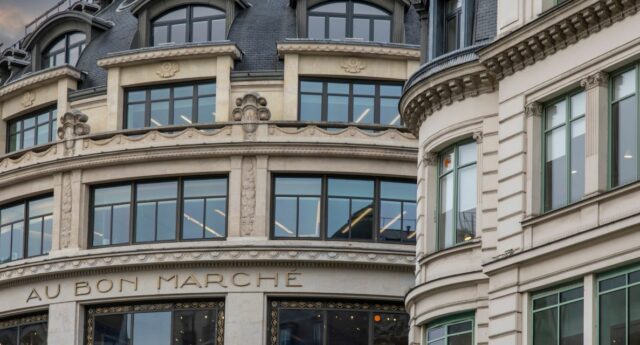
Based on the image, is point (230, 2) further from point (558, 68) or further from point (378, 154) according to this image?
point (558, 68)

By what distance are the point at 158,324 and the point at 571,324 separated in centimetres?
3068

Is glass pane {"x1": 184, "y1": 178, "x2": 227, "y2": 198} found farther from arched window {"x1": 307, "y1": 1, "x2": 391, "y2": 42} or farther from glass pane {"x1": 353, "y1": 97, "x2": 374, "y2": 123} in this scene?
arched window {"x1": 307, "y1": 1, "x2": 391, "y2": 42}

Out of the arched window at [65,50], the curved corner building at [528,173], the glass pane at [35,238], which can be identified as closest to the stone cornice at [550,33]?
the curved corner building at [528,173]

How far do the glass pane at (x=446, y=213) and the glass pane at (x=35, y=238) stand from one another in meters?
28.9

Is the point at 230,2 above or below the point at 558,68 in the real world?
above

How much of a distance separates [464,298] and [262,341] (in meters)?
23.8

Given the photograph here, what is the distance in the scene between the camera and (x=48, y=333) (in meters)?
65.2

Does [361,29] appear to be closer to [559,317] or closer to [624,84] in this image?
[624,84]

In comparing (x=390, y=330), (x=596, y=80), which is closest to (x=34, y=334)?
(x=390, y=330)

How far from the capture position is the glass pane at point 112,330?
64.4 metres

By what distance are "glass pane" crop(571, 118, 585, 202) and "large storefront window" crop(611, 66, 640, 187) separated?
0.91m

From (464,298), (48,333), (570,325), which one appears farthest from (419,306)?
(48,333)

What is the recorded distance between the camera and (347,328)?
63.4m

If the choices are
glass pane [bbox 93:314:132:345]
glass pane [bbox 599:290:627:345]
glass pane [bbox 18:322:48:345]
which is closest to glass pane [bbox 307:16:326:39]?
glass pane [bbox 93:314:132:345]
